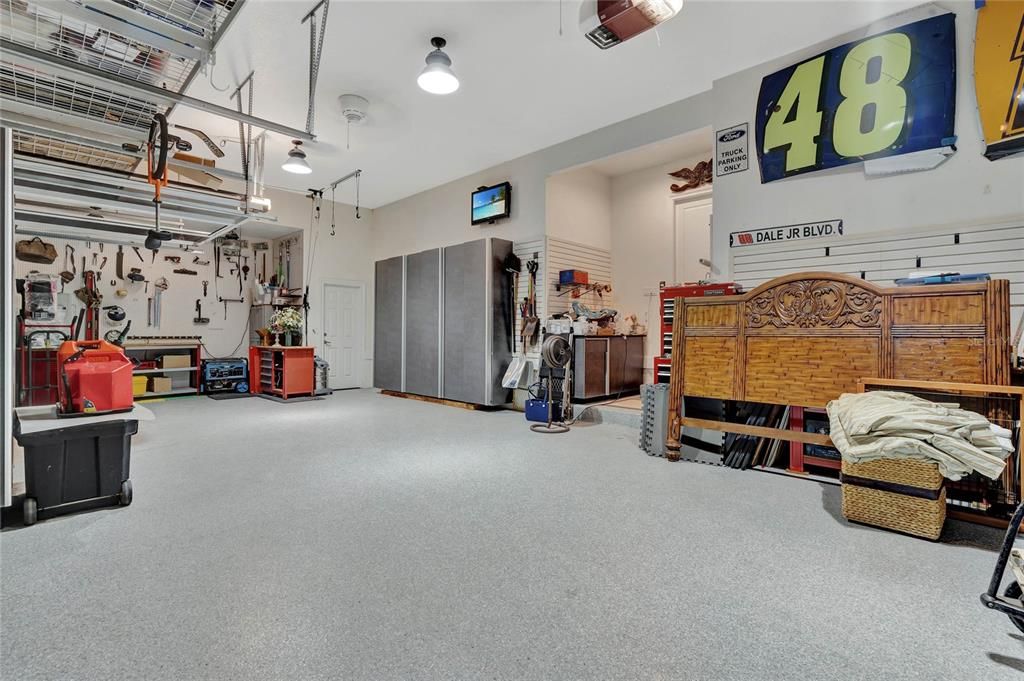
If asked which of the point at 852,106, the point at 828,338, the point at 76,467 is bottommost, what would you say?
the point at 76,467

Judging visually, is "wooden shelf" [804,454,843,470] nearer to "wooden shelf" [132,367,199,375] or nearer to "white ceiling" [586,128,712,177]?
"white ceiling" [586,128,712,177]

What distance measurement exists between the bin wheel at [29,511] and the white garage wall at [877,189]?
5.65 m

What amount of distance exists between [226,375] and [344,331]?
7.38 ft

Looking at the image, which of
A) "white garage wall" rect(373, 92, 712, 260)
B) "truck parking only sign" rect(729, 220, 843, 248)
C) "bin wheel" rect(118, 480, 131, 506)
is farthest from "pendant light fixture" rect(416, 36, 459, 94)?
"bin wheel" rect(118, 480, 131, 506)

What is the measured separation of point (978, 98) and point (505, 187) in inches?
204

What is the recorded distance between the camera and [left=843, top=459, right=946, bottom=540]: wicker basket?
2400 millimetres

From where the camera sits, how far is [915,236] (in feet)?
11.9

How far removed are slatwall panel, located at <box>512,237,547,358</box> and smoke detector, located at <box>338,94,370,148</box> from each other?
2.74 meters

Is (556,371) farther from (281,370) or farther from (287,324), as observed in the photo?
(287,324)

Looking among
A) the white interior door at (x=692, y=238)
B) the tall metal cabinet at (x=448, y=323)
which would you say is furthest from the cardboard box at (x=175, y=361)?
the white interior door at (x=692, y=238)

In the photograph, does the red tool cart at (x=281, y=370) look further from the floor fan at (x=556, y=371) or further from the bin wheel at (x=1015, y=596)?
the bin wheel at (x=1015, y=596)

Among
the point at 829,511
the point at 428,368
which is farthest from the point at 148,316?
the point at 829,511

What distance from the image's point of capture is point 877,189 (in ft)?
12.5

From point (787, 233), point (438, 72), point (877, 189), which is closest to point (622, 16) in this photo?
point (438, 72)
